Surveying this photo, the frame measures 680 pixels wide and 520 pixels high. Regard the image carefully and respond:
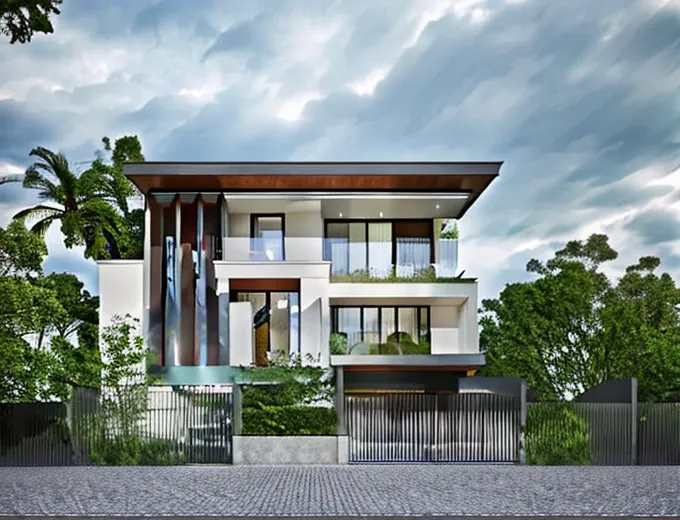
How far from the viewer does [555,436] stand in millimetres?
21281

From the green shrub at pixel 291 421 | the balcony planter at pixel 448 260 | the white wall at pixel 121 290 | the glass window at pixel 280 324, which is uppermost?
the balcony planter at pixel 448 260

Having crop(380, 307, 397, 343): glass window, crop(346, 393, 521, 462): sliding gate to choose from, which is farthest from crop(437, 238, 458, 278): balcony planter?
crop(346, 393, 521, 462): sliding gate

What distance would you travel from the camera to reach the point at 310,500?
49.7 feet

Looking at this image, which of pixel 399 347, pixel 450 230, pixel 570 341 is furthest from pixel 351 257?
pixel 570 341

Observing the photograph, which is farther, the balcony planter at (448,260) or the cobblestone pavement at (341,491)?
the balcony planter at (448,260)

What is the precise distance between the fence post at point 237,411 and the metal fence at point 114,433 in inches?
5.7

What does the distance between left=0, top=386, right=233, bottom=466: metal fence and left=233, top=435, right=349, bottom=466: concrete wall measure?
1.31 ft

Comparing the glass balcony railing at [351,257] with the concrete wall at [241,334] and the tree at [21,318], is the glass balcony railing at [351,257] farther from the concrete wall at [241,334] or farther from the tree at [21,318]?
the tree at [21,318]

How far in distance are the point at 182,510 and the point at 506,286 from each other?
34.3m

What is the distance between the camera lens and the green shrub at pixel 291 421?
70.5 ft

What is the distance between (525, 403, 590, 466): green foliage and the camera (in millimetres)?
21234

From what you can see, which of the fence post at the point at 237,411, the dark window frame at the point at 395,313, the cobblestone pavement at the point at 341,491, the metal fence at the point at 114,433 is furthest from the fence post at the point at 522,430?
the dark window frame at the point at 395,313

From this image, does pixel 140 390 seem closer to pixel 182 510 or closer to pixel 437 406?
pixel 437 406

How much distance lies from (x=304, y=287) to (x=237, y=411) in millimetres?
9466
